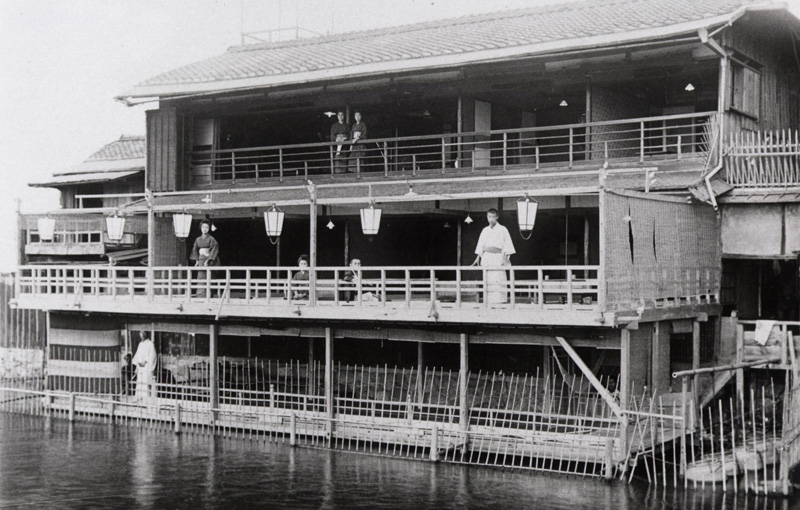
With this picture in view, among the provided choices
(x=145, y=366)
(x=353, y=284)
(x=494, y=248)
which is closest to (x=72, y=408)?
(x=145, y=366)

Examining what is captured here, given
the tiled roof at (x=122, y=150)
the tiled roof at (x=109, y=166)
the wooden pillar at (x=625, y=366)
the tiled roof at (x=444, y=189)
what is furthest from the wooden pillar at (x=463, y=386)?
the tiled roof at (x=122, y=150)

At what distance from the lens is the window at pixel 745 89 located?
2109 centimetres

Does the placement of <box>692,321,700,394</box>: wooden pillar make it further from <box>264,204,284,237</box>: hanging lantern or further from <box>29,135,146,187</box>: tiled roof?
<box>29,135,146,187</box>: tiled roof

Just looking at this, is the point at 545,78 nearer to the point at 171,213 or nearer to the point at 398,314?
the point at 398,314

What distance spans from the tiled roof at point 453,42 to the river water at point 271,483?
348 inches

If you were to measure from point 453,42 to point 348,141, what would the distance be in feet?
11.1

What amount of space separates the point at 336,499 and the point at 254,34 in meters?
19.2

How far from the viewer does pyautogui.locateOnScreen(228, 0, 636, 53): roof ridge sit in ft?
83.6

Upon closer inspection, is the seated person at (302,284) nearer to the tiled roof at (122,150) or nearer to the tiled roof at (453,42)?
the tiled roof at (453,42)

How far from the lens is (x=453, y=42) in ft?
77.9

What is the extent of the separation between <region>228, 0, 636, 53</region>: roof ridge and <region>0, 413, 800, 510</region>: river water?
12.4 m

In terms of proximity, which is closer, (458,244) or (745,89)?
(745,89)

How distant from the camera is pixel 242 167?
2708cm

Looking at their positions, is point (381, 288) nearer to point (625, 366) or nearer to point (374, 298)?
point (374, 298)
